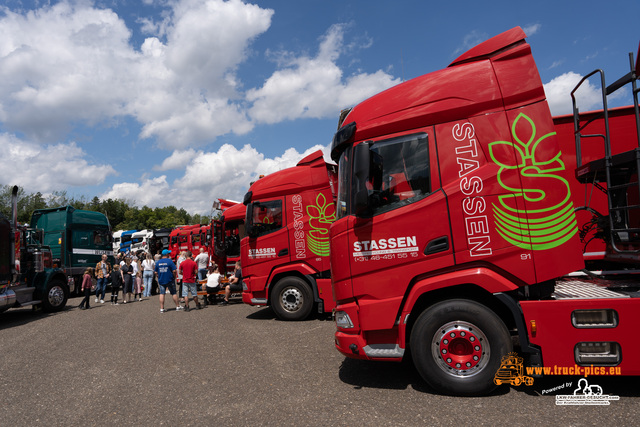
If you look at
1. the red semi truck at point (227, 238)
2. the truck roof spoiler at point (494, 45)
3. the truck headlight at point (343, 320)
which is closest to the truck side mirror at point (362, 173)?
the truck headlight at point (343, 320)

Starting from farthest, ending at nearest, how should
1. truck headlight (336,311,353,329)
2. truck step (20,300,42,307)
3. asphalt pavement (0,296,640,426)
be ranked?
truck step (20,300,42,307) → truck headlight (336,311,353,329) → asphalt pavement (0,296,640,426)

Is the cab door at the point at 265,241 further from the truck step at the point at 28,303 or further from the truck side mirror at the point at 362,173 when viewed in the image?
the truck step at the point at 28,303

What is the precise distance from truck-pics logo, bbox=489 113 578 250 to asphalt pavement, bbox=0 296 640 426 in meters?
1.55

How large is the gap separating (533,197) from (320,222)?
4893 millimetres

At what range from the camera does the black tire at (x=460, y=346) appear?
3.66m

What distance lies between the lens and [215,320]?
29.0 ft

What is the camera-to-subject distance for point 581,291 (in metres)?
3.88

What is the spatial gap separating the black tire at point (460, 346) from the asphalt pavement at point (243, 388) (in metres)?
0.18

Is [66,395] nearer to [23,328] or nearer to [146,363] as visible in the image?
[146,363]

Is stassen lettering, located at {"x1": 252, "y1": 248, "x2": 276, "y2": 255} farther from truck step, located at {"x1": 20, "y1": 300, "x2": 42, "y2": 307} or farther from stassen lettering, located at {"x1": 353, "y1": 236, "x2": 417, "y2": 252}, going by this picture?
truck step, located at {"x1": 20, "y1": 300, "x2": 42, "y2": 307}

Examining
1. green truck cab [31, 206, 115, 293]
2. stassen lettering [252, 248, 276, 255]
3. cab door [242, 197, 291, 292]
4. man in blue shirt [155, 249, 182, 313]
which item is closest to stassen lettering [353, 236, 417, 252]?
cab door [242, 197, 291, 292]

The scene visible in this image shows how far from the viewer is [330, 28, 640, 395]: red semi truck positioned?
359cm

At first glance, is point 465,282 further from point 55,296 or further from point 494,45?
point 55,296

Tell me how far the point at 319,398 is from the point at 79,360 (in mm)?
4173
